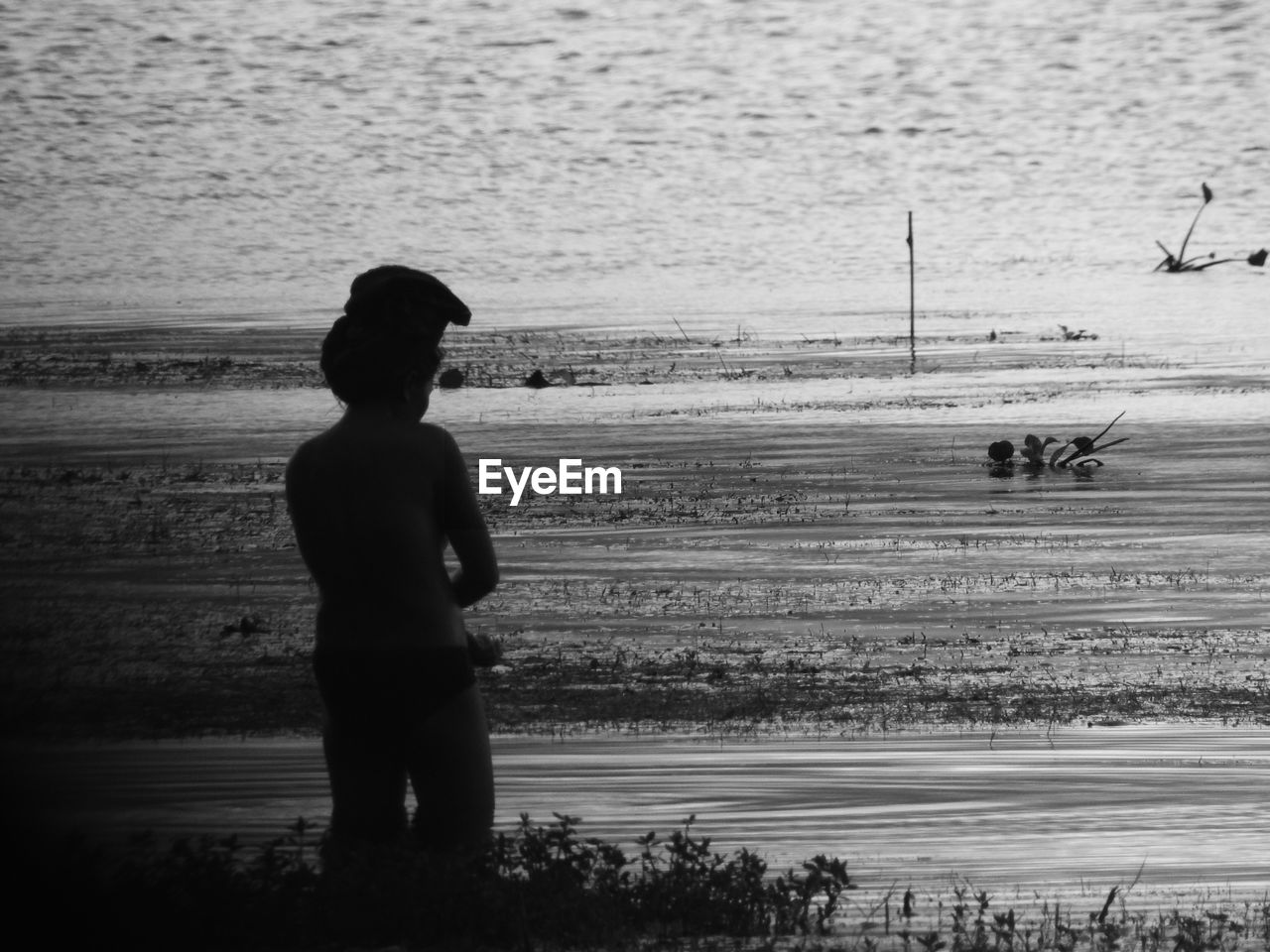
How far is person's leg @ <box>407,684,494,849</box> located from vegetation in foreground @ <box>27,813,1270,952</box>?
0.11 m

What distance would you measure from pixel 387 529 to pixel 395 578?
0.39 ft

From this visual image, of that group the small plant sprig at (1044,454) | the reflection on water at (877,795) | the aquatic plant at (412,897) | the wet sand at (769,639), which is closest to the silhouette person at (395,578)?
the aquatic plant at (412,897)

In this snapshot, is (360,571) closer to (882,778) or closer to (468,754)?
(468,754)

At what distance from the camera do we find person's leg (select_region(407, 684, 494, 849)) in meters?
4.58

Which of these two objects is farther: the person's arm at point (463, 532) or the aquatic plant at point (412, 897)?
the aquatic plant at point (412, 897)

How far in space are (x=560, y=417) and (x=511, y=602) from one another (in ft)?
70.3

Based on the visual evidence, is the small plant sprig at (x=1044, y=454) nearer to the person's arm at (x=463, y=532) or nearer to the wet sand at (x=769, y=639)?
the wet sand at (x=769, y=639)

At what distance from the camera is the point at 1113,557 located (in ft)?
62.0

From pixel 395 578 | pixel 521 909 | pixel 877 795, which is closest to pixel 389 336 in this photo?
pixel 395 578

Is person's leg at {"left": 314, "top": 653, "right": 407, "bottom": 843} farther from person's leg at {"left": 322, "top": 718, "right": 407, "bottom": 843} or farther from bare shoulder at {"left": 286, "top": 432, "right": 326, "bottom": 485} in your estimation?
bare shoulder at {"left": 286, "top": 432, "right": 326, "bottom": 485}

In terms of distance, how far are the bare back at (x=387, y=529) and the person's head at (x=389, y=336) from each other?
0.31ft

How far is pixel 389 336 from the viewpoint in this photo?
182 inches

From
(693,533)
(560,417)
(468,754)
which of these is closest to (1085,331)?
(560,417)

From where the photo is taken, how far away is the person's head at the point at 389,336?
4.59 meters
